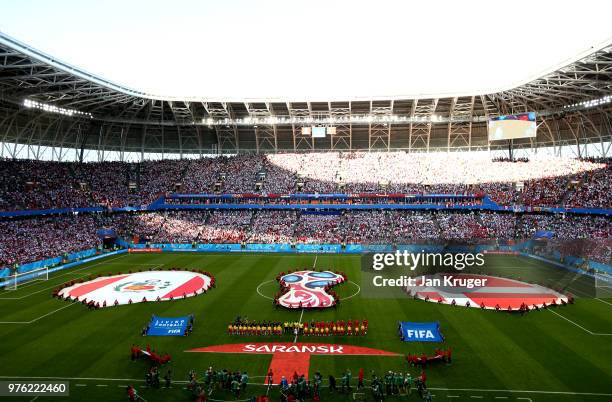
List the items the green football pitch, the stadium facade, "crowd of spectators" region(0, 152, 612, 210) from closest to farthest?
the green football pitch, the stadium facade, "crowd of spectators" region(0, 152, 612, 210)

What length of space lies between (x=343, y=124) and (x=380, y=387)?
61.4m

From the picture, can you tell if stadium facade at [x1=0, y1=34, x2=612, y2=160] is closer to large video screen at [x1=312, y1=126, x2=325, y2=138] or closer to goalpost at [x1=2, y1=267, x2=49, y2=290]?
large video screen at [x1=312, y1=126, x2=325, y2=138]

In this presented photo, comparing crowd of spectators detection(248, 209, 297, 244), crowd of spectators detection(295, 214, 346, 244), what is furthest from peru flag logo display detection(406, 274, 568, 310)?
crowd of spectators detection(248, 209, 297, 244)

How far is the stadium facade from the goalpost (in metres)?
22.1

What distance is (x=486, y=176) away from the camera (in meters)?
69.4

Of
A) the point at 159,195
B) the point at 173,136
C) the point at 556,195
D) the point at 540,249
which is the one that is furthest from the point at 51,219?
the point at 556,195

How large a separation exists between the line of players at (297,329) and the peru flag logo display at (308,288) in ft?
15.8

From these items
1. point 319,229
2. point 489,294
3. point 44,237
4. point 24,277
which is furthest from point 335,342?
point 44,237

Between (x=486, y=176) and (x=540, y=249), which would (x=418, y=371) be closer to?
(x=540, y=249)

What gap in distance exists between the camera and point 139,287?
121 feet

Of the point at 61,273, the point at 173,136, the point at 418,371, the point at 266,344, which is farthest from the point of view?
the point at 173,136

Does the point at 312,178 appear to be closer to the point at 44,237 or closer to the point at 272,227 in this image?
the point at 272,227

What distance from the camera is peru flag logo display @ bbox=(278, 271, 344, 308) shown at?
31203 millimetres

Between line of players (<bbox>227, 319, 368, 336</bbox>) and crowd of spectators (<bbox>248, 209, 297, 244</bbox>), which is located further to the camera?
crowd of spectators (<bbox>248, 209, 297, 244</bbox>)
